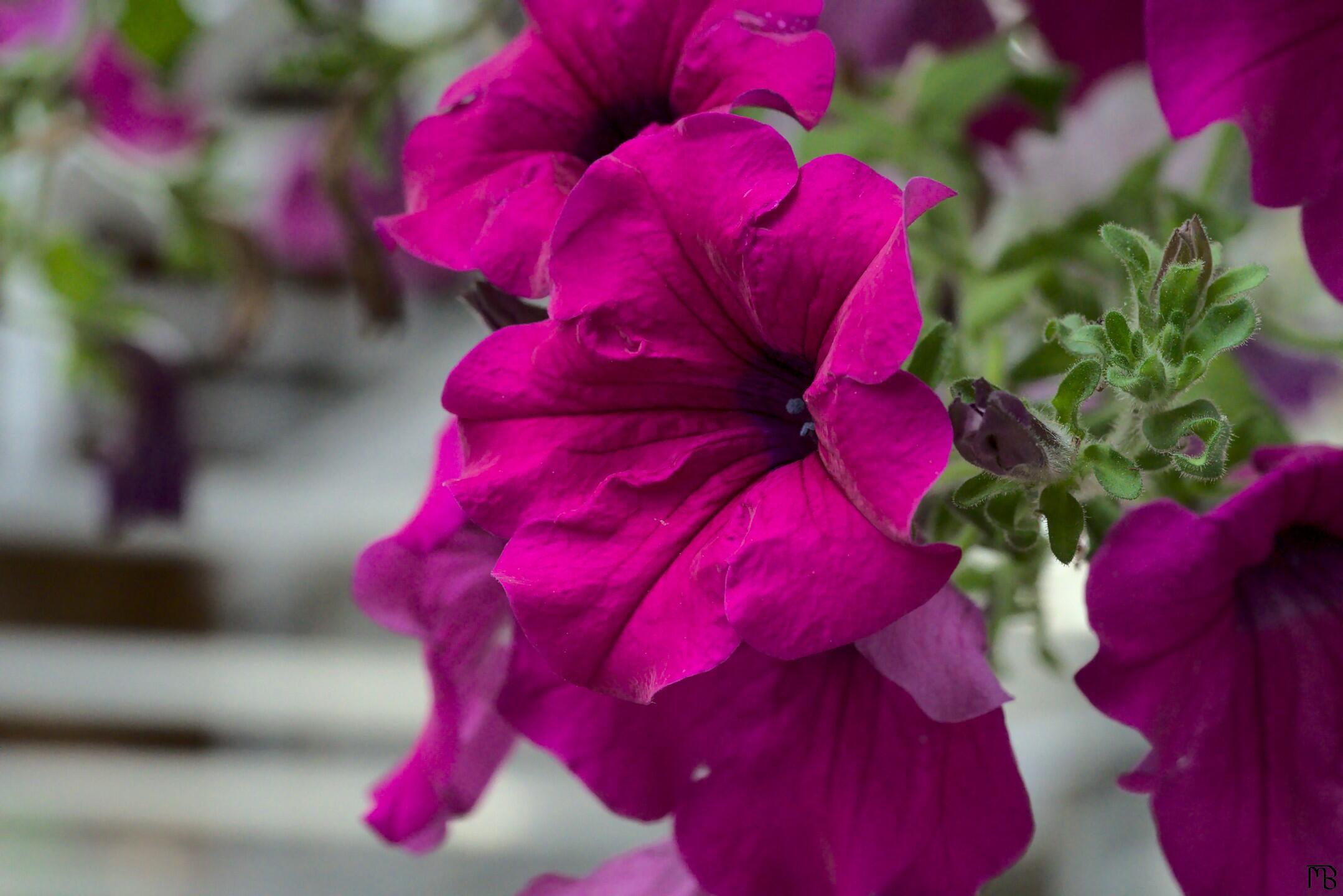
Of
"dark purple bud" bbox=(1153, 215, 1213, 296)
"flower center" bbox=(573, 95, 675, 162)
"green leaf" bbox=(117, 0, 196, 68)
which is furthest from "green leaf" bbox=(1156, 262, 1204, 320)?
"green leaf" bbox=(117, 0, 196, 68)

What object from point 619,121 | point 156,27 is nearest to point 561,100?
point 619,121

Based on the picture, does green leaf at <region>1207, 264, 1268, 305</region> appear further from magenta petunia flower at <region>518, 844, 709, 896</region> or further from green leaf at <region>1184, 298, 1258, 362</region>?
magenta petunia flower at <region>518, 844, 709, 896</region>

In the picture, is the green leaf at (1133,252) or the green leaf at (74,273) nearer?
the green leaf at (1133,252)

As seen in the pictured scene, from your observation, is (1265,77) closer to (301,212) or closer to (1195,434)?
(1195,434)

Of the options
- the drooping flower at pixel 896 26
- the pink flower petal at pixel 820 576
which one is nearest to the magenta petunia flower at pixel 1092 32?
the drooping flower at pixel 896 26

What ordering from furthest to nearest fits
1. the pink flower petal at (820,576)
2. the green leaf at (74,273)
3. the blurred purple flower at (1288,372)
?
1. the green leaf at (74,273)
2. the blurred purple flower at (1288,372)
3. the pink flower petal at (820,576)

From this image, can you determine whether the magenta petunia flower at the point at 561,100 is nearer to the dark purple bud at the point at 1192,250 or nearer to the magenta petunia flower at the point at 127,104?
the dark purple bud at the point at 1192,250

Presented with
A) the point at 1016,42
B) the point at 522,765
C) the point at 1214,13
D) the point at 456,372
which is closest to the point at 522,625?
the point at 456,372

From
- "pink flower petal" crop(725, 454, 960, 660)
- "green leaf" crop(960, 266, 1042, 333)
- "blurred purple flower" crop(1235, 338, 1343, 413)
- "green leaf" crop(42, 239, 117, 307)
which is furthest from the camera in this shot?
"green leaf" crop(42, 239, 117, 307)
